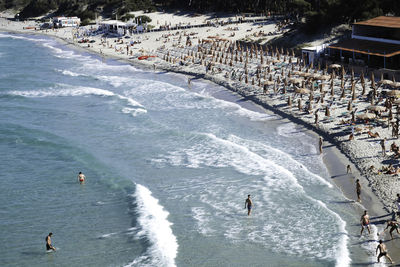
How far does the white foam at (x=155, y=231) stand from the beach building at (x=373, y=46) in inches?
1099

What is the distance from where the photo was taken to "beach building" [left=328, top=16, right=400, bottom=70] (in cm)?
4512

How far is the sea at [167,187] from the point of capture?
2084cm

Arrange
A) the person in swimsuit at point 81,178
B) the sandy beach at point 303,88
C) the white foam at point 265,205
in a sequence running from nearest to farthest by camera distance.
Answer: the white foam at point 265,205 < the sandy beach at point 303,88 < the person in swimsuit at point 81,178

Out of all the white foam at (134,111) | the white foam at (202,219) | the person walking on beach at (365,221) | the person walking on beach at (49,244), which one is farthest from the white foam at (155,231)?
the white foam at (134,111)

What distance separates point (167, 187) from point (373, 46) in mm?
29534

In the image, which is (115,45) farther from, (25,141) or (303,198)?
(303,198)

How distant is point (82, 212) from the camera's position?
24.9 meters

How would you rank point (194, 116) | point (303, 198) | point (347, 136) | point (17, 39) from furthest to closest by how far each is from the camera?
point (17, 39) → point (194, 116) → point (347, 136) → point (303, 198)

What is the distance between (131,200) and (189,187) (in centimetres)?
329

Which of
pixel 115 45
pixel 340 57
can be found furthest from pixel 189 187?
pixel 115 45

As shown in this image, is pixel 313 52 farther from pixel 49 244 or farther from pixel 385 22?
pixel 49 244

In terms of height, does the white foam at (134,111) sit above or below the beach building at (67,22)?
below

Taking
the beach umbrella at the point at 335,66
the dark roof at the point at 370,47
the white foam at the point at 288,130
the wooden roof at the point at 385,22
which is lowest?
the white foam at the point at 288,130

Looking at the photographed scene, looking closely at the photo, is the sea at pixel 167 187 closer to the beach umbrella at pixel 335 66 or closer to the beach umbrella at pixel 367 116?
the beach umbrella at pixel 367 116
